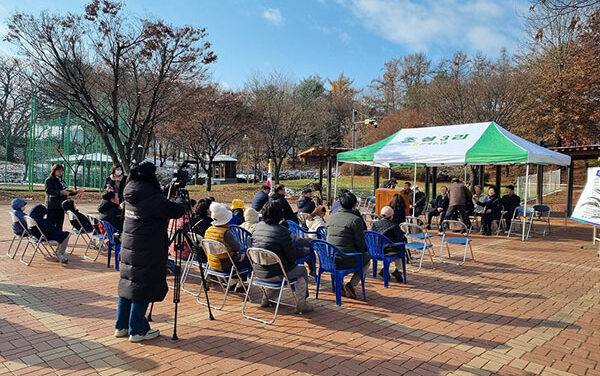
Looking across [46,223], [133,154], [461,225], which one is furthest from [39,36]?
[461,225]

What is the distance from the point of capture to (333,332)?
4227 millimetres

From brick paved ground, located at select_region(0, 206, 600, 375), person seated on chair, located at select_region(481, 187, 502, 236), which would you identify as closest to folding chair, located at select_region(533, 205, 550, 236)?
person seated on chair, located at select_region(481, 187, 502, 236)

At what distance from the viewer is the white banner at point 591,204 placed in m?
8.81

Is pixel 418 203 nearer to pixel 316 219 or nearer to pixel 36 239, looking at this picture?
pixel 316 219

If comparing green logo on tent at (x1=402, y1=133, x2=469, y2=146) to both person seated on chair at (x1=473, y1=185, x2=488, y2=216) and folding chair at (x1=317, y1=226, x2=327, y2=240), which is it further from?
folding chair at (x1=317, y1=226, x2=327, y2=240)

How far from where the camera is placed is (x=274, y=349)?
379 cm

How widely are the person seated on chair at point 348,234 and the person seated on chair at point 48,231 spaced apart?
4583 millimetres

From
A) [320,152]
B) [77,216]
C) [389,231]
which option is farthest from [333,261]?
[320,152]

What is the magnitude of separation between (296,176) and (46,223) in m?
35.3

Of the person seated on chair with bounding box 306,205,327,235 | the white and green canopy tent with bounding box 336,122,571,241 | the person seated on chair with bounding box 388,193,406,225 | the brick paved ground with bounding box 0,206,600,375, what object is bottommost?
the brick paved ground with bounding box 0,206,600,375

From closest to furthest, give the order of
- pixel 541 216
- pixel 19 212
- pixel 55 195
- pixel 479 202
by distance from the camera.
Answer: pixel 19 212 < pixel 55 195 < pixel 479 202 < pixel 541 216

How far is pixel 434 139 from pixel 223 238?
930 centimetres

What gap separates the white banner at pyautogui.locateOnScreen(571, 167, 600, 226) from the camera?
347 inches

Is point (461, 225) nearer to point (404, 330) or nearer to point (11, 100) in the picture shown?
point (404, 330)
